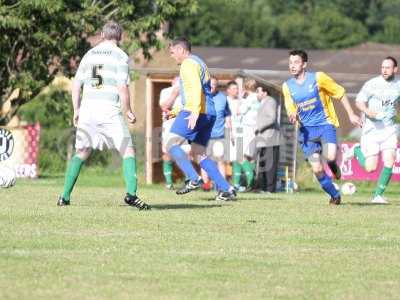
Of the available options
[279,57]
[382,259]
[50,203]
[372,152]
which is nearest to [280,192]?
[372,152]

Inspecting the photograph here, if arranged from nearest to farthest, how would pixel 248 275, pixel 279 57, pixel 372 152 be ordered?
pixel 248 275
pixel 372 152
pixel 279 57

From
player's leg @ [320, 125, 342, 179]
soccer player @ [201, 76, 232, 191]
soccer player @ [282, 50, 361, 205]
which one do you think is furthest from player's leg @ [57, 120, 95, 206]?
soccer player @ [201, 76, 232, 191]

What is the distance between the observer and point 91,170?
3081 centimetres

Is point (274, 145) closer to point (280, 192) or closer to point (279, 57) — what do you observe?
point (280, 192)

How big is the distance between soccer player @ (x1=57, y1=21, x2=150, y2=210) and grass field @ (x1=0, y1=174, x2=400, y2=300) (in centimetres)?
64

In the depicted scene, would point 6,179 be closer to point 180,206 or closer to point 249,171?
point 180,206

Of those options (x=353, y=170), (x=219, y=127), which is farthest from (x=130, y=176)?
(x=353, y=170)

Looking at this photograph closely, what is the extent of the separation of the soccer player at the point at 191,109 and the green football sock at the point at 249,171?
608cm

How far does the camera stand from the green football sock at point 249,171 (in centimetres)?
2264

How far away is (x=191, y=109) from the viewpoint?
1597 centimetres

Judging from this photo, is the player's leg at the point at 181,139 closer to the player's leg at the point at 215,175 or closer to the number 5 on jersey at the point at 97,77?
the player's leg at the point at 215,175

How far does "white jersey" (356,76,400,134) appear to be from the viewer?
17.7 metres

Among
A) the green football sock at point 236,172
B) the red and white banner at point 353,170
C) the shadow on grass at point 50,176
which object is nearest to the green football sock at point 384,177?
the green football sock at point 236,172

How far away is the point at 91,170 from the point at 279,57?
34.0 m
